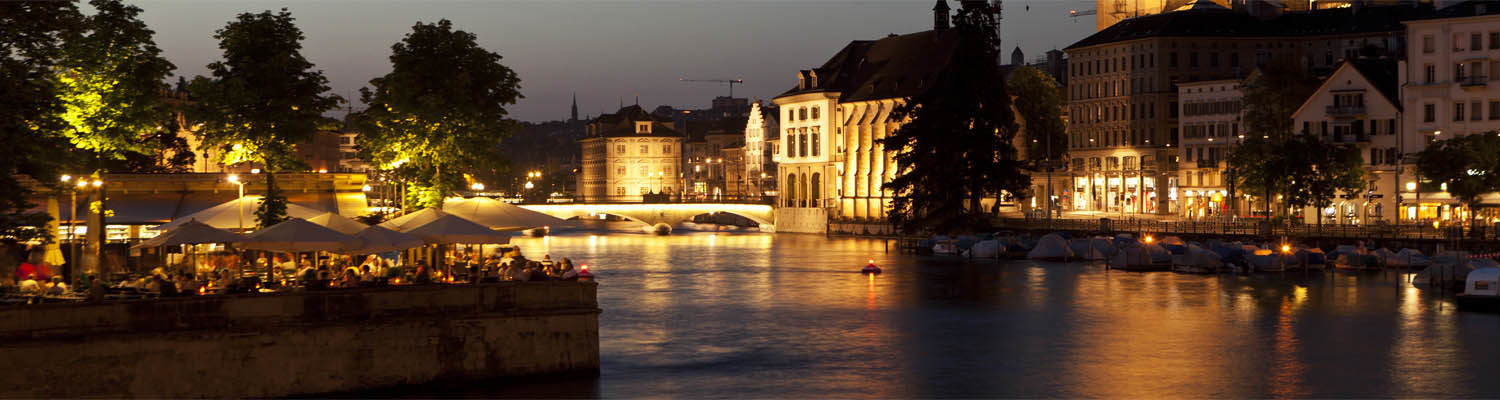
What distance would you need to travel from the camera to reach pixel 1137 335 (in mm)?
51594

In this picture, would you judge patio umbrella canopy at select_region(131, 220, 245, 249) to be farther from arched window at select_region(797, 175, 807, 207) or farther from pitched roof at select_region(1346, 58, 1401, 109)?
arched window at select_region(797, 175, 807, 207)

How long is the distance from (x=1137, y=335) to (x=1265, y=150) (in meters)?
55.2

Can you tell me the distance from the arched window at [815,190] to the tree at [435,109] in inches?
3733

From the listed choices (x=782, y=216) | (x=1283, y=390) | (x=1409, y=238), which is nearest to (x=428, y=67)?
(x=1283, y=390)

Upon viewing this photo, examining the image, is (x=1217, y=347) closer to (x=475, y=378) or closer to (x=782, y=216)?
(x=475, y=378)

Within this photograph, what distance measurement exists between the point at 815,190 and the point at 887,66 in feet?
44.0

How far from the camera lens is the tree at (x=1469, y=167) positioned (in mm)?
88312

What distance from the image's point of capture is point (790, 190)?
160 meters

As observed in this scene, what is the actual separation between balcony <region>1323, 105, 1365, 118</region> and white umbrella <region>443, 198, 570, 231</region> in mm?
72960

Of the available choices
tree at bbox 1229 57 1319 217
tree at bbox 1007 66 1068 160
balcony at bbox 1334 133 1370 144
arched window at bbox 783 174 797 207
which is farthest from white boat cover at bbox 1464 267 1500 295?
arched window at bbox 783 174 797 207

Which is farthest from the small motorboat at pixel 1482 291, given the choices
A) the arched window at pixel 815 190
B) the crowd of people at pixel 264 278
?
the arched window at pixel 815 190

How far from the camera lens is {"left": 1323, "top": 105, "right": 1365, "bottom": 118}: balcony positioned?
10644 cm

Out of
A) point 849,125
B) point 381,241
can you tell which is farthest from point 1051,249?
point 381,241

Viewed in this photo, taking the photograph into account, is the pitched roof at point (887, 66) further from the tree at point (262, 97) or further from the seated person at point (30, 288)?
the seated person at point (30, 288)
